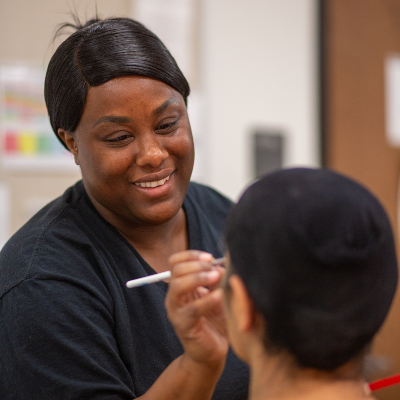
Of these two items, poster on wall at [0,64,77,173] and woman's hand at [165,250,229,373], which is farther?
poster on wall at [0,64,77,173]

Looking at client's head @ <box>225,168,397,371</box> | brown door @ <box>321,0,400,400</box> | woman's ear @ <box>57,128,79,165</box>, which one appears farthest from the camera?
brown door @ <box>321,0,400,400</box>

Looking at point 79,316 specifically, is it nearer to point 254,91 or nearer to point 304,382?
point 304,382

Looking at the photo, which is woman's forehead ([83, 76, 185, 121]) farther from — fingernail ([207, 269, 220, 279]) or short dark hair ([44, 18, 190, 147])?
fingernail ([207, 269, 220, 279])

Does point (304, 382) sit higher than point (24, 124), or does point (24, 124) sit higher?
point (24, 124)

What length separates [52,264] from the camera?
91cm

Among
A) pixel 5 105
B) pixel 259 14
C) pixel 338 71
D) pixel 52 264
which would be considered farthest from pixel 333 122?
pixel 52 264

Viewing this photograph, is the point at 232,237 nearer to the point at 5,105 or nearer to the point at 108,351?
the point at 108,351

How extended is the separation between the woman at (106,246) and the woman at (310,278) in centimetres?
14

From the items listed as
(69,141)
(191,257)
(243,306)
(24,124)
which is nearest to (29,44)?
(24,124)

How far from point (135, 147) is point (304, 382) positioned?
0.55 m

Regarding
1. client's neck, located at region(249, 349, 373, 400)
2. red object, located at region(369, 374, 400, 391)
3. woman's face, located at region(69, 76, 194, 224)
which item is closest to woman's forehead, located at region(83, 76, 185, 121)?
woman's face, located at region(69, 76, 194, 224)

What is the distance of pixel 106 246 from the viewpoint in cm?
103

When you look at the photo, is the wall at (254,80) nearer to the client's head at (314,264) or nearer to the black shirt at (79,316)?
the black shirt at (79,316)

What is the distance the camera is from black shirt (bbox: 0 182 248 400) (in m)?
0.83
